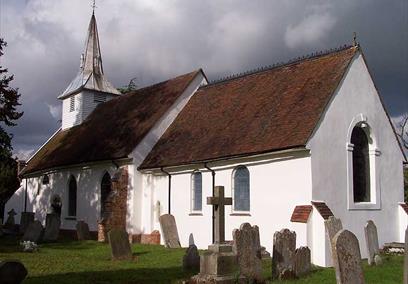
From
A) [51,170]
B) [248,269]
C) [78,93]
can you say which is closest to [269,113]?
[248,269]

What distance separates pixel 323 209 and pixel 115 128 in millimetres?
14968

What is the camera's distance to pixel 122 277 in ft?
43.4

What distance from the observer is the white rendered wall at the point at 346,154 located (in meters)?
17.5

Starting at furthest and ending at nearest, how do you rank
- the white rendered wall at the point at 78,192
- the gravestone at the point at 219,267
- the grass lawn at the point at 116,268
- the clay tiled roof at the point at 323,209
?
the white rendered wall at the point at 78,192 → the clay tiled roof at the point at 323,209 → the grass lawn at the point at 116,268 → the gravestone at the point at 219,267

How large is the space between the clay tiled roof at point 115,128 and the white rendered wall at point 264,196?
4.69 meters

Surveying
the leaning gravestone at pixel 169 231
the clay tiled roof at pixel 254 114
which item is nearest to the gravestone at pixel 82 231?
the clay tiled roof at pixel 254 114

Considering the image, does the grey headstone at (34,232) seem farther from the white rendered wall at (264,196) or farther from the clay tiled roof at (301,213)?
the clay tiled roof at (301,213)

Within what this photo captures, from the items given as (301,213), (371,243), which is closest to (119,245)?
(301,213)

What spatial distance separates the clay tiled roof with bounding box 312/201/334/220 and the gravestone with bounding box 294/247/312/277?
8.80 feet

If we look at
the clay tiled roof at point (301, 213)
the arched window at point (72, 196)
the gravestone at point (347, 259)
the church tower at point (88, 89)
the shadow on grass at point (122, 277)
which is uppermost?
the church tower at point (88, 89)

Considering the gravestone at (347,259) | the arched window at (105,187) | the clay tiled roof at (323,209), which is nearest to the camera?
the gravestone at (347,259)

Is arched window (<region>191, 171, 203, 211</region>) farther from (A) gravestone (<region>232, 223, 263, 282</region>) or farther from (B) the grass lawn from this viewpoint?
(A) gravestone (<region>232, 223, 263, 282</region>)

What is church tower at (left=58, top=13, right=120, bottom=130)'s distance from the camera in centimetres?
3466

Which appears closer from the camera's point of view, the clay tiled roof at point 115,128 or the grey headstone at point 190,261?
the grey headstone at point 190,261
